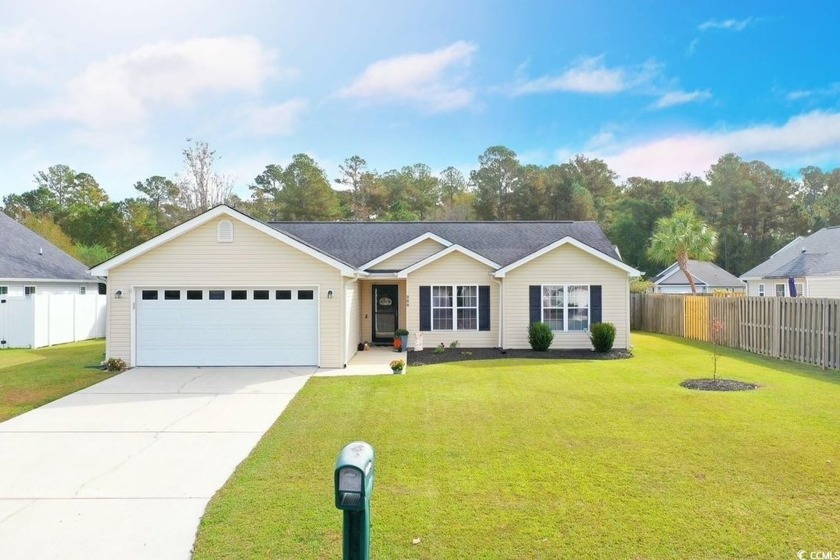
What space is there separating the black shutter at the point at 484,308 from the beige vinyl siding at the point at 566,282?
637 mm

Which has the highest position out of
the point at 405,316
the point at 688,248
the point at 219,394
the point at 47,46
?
the point at 47,46

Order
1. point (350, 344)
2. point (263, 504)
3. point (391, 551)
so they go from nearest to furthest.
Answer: point (391, 551), point (263, 504), point (350, 344)

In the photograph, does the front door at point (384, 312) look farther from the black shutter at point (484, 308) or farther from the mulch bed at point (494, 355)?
the black shutter at point (484, 308)

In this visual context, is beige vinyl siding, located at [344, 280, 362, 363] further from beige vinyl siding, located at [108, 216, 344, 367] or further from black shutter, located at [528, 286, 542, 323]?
black shutter, located at [528, 286, 542, 323]

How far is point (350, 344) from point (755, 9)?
637 inches

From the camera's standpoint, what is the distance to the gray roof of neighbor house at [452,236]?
63.5 ft

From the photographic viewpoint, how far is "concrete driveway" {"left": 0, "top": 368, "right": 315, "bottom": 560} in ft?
15.1

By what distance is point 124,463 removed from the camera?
651cm

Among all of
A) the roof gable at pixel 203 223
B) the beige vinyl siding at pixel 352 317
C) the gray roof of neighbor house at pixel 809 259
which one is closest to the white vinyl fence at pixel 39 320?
the roof gable at pixel 203 223

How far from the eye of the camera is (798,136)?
144ft

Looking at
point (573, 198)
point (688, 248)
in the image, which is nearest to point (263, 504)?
point (688, 248)

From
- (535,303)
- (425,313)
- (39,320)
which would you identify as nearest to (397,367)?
(425,313)

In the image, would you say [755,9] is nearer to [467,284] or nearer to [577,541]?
[467,284]

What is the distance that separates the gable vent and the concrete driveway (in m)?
3.83
